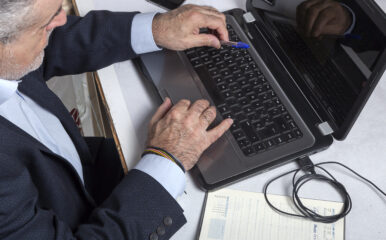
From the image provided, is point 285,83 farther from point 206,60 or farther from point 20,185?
point 20,185

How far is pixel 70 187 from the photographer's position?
857 millimetres

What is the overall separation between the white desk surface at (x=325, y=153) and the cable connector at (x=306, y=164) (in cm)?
2

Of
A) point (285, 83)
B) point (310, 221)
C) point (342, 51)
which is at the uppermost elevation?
point (342, 51)

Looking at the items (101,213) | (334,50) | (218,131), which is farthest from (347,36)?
(101,213)

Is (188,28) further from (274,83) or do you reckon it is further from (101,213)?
(101,213)

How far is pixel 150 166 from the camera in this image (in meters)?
0.80

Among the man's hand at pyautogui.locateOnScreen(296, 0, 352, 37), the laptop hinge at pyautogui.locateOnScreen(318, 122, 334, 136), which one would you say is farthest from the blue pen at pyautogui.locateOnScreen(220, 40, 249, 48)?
the laptop hinge at pyautogui.locateOnScreen(318, 122, 334, 136)

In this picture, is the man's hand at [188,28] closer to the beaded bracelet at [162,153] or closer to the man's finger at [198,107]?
the man's finger at [198,107]

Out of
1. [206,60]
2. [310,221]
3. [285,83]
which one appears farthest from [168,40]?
[310,221]

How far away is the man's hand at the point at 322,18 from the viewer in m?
0.76

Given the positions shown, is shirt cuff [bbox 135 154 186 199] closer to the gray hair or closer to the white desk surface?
the white desk surface

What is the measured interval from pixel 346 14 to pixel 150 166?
465 mm

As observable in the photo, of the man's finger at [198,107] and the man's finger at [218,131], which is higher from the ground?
the man's finger at [198,107]

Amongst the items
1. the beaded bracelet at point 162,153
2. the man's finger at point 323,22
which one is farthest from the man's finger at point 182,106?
the man's finger at point 323,22
